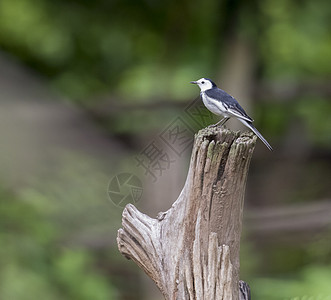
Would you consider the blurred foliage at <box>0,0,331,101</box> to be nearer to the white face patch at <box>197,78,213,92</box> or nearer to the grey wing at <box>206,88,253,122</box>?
the white face patch at <box>197,78,213,92</box>

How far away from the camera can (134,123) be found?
5645 mm

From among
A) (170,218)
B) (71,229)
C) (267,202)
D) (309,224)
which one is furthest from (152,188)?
(170,218)

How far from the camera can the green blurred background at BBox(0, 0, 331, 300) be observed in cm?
391

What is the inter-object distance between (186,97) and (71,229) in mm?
1457

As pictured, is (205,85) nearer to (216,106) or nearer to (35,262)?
(216,106)

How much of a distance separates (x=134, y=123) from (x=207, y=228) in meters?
4.06

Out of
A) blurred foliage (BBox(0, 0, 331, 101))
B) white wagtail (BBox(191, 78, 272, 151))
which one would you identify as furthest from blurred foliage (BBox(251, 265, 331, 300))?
white wagtail (BBox(191, 78, 272, 151))

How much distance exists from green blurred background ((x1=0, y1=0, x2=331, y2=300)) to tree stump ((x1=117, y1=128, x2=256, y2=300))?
1.32 metres

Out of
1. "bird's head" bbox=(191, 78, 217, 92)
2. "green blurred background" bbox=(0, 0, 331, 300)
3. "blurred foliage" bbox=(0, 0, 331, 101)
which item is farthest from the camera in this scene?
"blurred foliage" bbox=(0, 0, 331, 101)

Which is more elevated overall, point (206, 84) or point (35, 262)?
point (35, 262)

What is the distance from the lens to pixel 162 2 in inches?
225

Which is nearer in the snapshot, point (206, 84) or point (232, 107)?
point (232, 107)

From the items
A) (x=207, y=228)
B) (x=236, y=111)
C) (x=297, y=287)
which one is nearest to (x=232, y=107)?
(x=236, y=111)

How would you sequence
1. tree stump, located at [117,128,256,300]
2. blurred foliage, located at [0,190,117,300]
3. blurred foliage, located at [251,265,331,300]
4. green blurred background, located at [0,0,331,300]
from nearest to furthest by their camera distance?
1. tree stump, located at [117,128,256,300]
2. blurred foliage, located at [251,265,331,300]
3. blurred foliage, located at [0,190,117,300]
4. green blurred background, located at [0,0,331,300]
